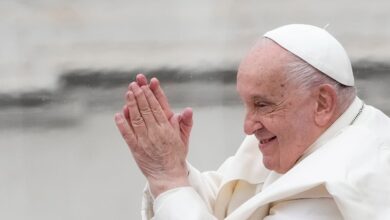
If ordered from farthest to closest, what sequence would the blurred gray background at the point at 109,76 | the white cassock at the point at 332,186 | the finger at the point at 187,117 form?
the blurred gray background at the point at 109,76 < the finger at the point at 187,117 < the white cassock at the point at 332,186

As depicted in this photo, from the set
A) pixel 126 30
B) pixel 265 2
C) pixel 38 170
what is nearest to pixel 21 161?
pixel 38 170

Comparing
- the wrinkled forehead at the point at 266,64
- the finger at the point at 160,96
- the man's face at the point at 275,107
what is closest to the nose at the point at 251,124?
the man's face at the point at 275,107

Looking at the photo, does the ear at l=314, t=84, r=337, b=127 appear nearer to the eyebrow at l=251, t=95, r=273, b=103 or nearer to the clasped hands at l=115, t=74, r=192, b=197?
the eyebrow at l=251, t=95, r=273, b=103

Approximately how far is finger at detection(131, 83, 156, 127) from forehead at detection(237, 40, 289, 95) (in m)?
0.24

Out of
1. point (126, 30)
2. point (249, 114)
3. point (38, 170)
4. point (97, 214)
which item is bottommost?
point (97, 214)

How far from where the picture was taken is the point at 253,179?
2176 millimetres

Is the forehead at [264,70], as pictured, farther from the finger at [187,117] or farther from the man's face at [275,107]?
the finger at [187,117]

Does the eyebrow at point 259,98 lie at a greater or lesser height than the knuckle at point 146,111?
lesser

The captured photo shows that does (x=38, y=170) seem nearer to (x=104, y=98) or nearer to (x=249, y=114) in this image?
(x=104, y=98)

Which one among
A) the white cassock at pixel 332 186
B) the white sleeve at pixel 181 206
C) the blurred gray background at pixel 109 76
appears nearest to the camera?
the white cassock at pixel 332 186

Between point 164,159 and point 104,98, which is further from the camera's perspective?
point 104,98

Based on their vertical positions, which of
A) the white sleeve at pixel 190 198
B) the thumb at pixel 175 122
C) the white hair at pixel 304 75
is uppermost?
the white hair at pixel 304 75

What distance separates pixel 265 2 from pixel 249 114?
175 cm

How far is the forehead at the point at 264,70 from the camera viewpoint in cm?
190
